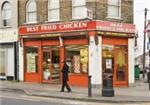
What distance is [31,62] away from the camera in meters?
34.9

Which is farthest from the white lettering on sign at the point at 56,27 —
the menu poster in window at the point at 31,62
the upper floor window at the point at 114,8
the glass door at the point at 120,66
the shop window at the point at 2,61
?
the shop window at the point at 2,61

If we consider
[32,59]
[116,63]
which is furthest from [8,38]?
[116,63]

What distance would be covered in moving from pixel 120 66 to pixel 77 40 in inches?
131

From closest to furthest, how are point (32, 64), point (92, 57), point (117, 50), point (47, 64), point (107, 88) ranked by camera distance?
1. point (107, 88)
2. point (92, 57)
3. point (117, 50)
4. point (47, 64)
5. point (32, 64)

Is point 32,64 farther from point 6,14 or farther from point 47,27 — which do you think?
point 6,14

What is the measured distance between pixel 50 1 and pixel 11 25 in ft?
Result: 14.2

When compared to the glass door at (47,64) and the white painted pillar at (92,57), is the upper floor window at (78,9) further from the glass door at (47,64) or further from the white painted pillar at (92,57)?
the glass door at (47,64)

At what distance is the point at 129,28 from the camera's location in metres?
32.5

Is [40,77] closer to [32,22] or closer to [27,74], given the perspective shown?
Result: [27,74]

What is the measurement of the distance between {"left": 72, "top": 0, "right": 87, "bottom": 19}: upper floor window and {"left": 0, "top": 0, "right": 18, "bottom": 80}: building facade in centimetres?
560

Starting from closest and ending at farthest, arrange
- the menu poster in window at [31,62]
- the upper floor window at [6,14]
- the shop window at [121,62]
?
1. the shop window at [121,62]
2. the menu poster in window at [31,62]
3. the upper floor window at [6,14]

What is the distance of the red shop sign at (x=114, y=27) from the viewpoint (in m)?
30.3

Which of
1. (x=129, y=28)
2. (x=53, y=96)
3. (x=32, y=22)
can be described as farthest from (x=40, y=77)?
(x=53, y=96)

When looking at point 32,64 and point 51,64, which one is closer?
point 51,64
